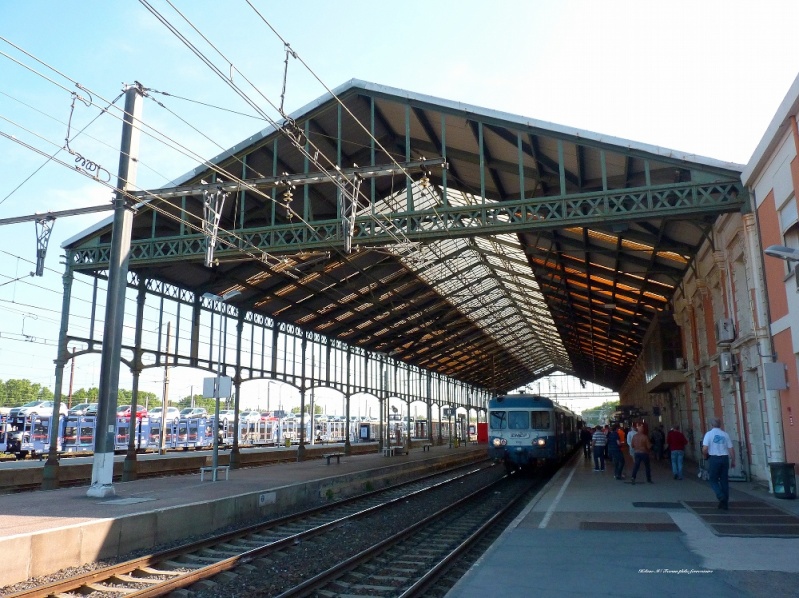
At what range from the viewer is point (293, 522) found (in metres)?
13.2

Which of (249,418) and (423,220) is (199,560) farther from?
(249,418)

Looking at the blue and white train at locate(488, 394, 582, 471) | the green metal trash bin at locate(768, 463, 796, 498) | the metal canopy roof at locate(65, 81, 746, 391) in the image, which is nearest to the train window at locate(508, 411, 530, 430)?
the blue and white train at locate(488, 394, 582, 471)

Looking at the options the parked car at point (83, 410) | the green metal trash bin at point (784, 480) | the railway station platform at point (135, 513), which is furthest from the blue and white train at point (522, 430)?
the parked car at point (83, 410)

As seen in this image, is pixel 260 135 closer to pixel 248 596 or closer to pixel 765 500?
pixel 248 596

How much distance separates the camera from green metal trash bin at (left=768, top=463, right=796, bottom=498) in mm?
12438

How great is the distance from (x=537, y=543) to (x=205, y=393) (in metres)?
10.4

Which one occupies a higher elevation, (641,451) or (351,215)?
(351,215)

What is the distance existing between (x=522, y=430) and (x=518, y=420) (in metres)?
0.41

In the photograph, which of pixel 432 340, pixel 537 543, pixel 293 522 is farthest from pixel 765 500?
pixel 432 340

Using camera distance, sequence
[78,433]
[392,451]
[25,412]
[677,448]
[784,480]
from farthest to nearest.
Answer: [78,433], [25,412], [392,451], [677,448], [784,480]

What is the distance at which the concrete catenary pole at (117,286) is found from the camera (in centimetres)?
1285

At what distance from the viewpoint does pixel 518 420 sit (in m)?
24.1

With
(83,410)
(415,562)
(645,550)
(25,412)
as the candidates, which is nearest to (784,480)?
(645,550)

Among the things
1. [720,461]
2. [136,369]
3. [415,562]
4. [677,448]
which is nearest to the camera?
[415,562]
